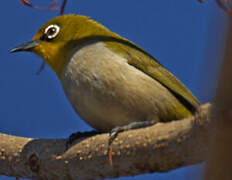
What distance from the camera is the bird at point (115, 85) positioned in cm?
427

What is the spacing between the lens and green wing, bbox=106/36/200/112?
15.2 feet

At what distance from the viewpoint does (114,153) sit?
3.54 meters

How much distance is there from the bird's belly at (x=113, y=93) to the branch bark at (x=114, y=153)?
508 mm

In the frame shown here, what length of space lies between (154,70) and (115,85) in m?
0.86

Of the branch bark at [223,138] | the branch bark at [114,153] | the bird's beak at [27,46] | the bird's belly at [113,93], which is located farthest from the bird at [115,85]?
the branch bark at [223,138]

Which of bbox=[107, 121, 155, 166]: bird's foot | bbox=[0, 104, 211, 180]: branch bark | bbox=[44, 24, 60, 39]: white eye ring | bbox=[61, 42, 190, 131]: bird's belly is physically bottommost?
bbox=[0, 104, 211, 180]: branch bark

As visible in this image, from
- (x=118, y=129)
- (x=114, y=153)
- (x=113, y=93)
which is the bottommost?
(x=114, y=153)

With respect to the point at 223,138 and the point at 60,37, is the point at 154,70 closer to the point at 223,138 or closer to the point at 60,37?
the point at 60,37

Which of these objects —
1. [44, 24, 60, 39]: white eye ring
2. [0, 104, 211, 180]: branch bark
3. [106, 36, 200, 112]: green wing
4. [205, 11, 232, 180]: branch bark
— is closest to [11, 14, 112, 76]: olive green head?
[44, 24, 60, 39]: white eye ring

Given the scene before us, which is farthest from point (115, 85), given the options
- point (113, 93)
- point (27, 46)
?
point (27, 46)

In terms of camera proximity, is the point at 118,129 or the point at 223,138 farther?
the point at 118,129

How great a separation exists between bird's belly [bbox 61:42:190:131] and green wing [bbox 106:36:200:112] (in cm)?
16

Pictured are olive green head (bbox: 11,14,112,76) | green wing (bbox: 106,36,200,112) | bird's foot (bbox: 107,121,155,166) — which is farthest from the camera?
olive green head (bbox: 11,14,112,76)

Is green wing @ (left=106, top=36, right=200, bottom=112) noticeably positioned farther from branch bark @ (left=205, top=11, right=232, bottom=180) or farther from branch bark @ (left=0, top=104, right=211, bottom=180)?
branch bark @ (left=205, top=11, right=232, bottom=180)
